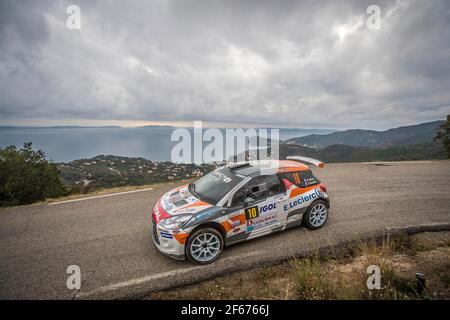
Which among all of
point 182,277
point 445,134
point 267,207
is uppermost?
point 445,134

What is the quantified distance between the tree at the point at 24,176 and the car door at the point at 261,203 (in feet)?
40.5

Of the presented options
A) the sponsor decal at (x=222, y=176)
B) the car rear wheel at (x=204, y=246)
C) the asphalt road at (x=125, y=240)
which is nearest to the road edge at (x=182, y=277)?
the asphalt road at (x=125, y=240)

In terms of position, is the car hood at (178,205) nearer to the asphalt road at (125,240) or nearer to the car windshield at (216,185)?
the car windshield at (216,185)

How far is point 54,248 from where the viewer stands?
445 centimetres

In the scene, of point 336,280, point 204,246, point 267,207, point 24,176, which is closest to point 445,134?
point 267,207

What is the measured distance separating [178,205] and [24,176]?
1630cm

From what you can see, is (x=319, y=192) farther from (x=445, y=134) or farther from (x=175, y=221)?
(x=445, y=134)

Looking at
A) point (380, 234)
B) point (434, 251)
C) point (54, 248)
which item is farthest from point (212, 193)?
point (434, 251)

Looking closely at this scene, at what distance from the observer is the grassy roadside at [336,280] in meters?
2.97

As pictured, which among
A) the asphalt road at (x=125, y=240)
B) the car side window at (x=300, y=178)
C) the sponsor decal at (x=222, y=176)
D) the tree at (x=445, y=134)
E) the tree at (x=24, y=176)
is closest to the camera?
the asphalt road at (x=125, y=240)

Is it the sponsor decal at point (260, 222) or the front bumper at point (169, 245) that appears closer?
the front bumper at point (169, 245)

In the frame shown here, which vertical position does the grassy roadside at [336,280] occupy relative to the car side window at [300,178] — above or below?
below

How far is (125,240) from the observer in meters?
4.73
